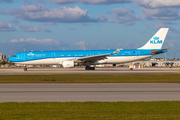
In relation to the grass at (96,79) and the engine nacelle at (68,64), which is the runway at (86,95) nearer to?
the grass at (96,79)

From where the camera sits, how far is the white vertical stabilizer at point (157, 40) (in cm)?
5000

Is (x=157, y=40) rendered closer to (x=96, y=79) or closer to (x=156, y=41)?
(x=156, y=41)

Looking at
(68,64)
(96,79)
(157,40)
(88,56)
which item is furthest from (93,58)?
(96,79)

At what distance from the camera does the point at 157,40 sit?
1983 inches

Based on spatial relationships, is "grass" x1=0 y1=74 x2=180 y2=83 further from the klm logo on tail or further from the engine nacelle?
the klm logo on tail

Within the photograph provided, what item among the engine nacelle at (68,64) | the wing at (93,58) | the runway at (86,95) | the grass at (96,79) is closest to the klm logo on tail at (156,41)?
the wing at (93,58)
